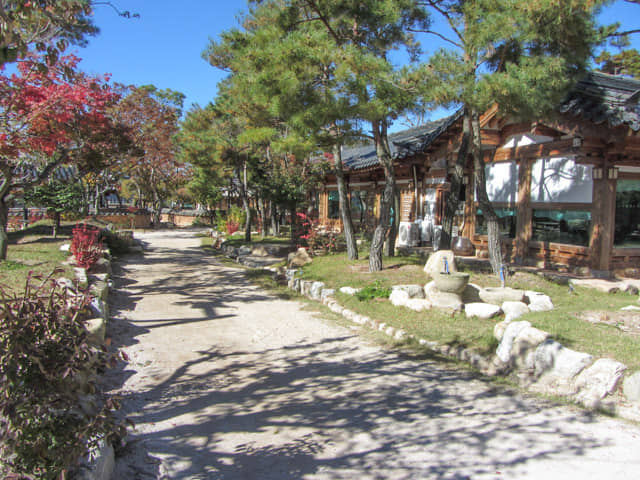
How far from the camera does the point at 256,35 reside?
8266 millimetres

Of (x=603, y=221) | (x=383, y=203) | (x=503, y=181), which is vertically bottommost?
(x=603, y=221)

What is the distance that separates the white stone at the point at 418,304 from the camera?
7.03m

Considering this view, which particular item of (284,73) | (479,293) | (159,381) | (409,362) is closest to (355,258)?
(479,293)

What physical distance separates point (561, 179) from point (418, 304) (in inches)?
198

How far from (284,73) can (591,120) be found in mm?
5568

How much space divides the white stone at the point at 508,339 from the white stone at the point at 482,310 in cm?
117

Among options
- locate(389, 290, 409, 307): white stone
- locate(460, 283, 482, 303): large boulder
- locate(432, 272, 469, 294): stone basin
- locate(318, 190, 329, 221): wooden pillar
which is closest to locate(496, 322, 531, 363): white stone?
locate(432, 272, 469, 294): stone basin

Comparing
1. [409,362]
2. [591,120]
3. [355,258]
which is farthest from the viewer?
[355,258]

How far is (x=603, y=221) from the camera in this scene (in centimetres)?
862

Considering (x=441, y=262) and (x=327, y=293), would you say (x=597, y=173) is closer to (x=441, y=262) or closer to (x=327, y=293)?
(x=441, y=262)

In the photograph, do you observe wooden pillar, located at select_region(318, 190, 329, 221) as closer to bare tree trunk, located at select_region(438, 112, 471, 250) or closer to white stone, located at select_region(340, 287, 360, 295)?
bare tree trunk, located at select_region(438, 112, 471, 250)

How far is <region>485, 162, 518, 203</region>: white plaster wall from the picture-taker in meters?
10.9

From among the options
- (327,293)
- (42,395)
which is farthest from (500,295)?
Result: (42,395)

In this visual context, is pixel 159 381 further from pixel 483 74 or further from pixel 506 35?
pixel 506 35
